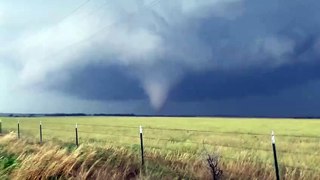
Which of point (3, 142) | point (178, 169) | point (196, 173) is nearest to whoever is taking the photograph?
point (196, 173)

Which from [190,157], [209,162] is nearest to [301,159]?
[190,157]

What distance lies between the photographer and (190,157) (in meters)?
13.8

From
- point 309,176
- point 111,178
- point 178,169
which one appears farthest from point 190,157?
point 111,178

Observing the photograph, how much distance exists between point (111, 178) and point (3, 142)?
764cm

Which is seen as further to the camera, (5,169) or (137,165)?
(137,165)

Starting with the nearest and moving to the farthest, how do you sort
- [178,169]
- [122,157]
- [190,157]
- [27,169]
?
[27,169] < [178,169] < [122,157] < [190,157]

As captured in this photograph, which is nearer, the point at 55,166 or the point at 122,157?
the point at 55,166

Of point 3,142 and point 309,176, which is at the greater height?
point 3,142

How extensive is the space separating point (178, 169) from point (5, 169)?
4.58 meters

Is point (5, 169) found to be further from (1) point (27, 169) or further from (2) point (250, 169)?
(2) point (250, 169)

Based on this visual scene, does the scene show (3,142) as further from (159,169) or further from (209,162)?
(209,162)

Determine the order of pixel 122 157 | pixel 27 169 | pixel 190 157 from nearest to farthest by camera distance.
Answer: pixel 27 169 → pixel 122 157 → pixel 190 157

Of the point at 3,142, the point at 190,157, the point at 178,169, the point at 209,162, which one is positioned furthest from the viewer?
the point at 3,142

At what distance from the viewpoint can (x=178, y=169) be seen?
38.2ft
